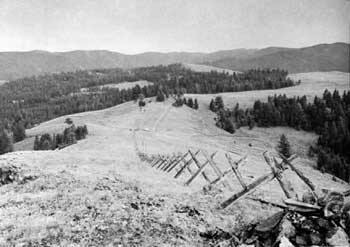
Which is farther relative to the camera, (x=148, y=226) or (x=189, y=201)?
(x=189, y=201)

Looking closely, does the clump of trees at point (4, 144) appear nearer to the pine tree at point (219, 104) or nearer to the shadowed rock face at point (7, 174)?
the shadowed rock face at point (7, 174)

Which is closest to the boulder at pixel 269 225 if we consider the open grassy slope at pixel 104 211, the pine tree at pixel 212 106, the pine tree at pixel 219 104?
the open grassy slope at pixel 104 211

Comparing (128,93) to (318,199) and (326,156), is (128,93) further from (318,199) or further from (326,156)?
(318,199)

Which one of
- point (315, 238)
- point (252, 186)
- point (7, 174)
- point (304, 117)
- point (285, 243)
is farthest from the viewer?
point (304, 117)

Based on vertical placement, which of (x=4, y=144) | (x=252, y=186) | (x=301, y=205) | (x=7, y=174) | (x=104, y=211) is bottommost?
(x=4, y=144)

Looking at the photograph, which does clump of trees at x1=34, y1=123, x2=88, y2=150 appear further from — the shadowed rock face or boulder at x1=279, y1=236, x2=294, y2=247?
boulder at x1=279, y1=236, x2=294, y2=247

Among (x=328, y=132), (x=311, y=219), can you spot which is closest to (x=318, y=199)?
(x=311, y=219)

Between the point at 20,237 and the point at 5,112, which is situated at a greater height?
the point at 20,237

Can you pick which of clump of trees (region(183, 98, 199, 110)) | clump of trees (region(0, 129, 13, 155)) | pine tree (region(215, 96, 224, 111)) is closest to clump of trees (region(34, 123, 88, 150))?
clump of trees (region(0, 129, 13, 155))

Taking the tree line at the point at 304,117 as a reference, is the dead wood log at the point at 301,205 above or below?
above

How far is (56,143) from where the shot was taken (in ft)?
198

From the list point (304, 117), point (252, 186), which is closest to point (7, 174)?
point (252, 186)

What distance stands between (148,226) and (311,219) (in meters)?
4.94

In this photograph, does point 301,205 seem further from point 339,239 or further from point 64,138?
point 64,138
